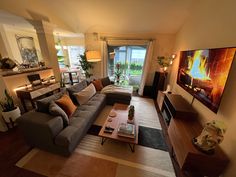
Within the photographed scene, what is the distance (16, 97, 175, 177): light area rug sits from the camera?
1.54 metres

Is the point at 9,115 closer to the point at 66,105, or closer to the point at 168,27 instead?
the point at 66,105

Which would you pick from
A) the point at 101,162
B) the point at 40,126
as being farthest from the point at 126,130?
the point at 40,126

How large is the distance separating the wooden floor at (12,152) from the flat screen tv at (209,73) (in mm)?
2797

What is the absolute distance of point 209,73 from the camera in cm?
172

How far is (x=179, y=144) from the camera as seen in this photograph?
1642 millimetres

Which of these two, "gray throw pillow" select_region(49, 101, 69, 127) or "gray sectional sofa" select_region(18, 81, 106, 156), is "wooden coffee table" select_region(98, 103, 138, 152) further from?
"gray throw pillow" select_region(49, 101, 69, 127)

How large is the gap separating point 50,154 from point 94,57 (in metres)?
2.84

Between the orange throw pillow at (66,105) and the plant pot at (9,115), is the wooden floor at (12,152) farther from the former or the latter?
the orange throw pillow at (66,105)

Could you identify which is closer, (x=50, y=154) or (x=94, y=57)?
(x=50, y=154)

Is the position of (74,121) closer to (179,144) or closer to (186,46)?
(179,144)

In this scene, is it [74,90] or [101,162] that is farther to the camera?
[74,90]

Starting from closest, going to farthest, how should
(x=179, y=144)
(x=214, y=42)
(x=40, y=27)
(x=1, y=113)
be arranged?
(x=179, y=144) < (x=214, y=42) < (x=1, y=113) < (x=40, y=27)

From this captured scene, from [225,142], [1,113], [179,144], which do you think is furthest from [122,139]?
[1,113]

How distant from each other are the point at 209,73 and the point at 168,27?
8.93 feet
